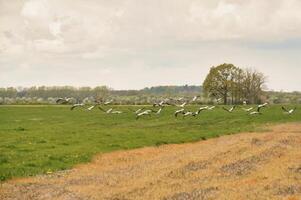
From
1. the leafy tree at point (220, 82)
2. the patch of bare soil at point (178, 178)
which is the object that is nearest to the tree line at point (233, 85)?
the leafy tree at point (220, 82)

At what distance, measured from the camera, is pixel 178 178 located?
2677cm

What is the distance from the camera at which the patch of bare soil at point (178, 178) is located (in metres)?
22.9

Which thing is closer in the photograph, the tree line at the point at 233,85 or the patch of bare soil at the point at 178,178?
the patch of bare soil at the point at 178,178

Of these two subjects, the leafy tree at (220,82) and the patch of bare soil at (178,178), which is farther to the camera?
the leafy tree at (220,82)

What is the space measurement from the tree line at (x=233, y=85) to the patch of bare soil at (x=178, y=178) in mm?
114012

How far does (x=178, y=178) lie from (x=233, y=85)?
130175 mm

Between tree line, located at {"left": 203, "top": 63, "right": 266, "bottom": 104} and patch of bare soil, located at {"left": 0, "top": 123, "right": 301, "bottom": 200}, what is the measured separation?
374 ft

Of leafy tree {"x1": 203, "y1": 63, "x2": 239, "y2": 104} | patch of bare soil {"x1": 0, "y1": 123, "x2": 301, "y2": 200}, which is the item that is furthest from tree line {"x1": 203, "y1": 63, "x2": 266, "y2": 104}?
patch of bare soil {"x1": 0, "y1": 123, "x2": 301, "y2": 200}

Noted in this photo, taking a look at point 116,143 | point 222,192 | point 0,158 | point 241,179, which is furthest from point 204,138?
point 222,192

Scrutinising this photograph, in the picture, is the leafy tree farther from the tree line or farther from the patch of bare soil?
the patch of bare soil

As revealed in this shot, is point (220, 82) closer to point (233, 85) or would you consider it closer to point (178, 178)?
point (233, 85)

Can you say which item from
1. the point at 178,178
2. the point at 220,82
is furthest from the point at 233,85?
the point at 178,178

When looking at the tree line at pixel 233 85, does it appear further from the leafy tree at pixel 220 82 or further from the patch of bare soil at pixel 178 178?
the patch of bare soil at pixel 178 178

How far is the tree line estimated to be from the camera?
153 metres
